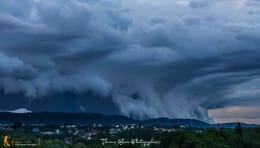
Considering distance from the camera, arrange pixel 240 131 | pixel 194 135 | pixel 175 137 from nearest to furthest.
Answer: pixel 194 135 < pixel 175 137 < pixel 240 131

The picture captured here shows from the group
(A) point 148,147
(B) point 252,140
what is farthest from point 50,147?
(B) point 252,140

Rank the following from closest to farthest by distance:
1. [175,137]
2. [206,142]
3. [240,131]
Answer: [206,142]
[175,137]
[240,131]

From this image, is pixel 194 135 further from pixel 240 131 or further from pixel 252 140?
pixel 240 131

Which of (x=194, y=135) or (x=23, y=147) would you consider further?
(x=194, y=135)

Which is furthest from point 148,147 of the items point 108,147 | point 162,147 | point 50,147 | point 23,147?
point 23,147

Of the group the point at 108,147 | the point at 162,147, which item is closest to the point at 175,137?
the point at 162,147

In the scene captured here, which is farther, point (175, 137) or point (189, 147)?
point (175, 137)

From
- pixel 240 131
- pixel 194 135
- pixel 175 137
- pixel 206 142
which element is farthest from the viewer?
pixel 240 131

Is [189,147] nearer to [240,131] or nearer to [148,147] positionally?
[148,147]
